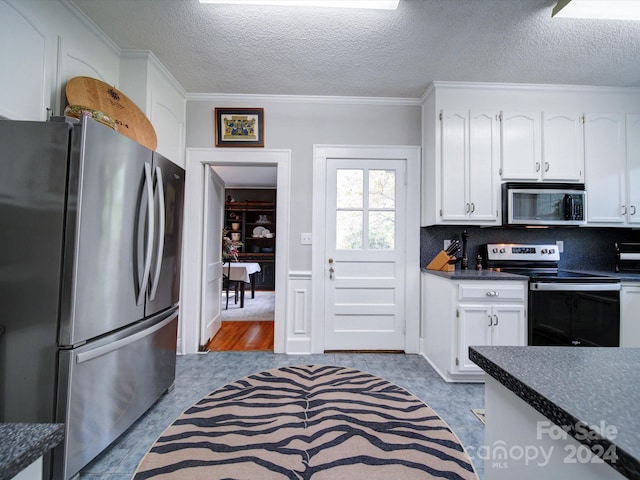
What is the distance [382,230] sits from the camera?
282 centimetres

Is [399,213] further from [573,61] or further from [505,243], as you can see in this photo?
[573,61]

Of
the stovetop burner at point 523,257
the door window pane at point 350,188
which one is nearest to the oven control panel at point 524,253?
the stovetop burner at point 523,257

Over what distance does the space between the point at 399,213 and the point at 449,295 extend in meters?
0.95

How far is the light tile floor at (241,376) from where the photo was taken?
4.75 ft

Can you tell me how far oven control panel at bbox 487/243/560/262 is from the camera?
2.69 m

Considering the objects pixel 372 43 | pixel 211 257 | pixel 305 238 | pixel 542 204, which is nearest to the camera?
pixel 372 43

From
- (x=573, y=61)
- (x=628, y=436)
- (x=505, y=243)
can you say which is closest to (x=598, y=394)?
(x=628, y=436)

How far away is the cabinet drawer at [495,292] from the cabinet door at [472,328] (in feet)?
0.28

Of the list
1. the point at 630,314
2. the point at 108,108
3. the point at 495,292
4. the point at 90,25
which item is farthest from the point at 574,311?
the point at 90,25

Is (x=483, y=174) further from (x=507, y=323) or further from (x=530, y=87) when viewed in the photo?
(x=507, y=323)

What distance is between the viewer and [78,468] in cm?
125

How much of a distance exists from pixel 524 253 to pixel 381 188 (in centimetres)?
152

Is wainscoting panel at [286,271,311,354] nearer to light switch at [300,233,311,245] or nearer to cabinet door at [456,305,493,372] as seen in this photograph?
light switch at [300,233,311,245]

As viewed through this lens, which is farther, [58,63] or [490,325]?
[490,325]
